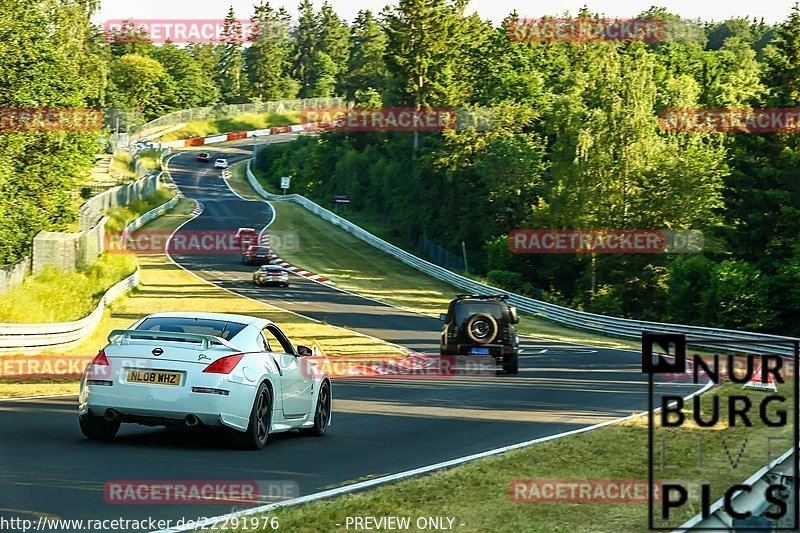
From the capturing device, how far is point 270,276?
52.1 m

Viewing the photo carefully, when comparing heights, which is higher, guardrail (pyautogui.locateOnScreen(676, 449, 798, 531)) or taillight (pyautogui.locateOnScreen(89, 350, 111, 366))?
taillight (pyautogui.locateOnScreen(89, 350, 111, 366))

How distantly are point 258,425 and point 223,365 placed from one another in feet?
2.88

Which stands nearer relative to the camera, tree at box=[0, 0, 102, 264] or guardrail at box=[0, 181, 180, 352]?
guardrail at box=[0, 181, 180, 352]

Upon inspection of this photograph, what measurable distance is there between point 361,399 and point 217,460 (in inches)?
340

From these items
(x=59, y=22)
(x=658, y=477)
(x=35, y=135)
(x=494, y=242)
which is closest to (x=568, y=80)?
(x=494, y=242)

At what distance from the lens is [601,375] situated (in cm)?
2681

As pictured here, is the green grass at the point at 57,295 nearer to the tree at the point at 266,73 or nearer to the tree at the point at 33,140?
the tree at the point at 33,140

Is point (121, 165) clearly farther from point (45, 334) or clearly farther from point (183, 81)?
point (45, 334)

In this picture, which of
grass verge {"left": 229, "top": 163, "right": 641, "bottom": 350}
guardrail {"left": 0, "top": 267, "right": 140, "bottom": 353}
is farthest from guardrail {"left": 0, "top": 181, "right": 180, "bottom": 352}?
grass verge {"left": 229, "top": 163, "right": 641, "bottom": 350}

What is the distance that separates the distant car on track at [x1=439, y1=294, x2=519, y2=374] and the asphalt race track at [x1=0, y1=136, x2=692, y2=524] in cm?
67

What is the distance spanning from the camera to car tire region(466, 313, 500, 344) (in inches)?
1013

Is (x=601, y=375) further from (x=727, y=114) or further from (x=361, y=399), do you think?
(x=727, y=114)

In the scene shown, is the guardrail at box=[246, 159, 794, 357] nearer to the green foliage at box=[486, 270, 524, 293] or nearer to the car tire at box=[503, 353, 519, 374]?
the green foliage at box=[486, 270, 524, 293]

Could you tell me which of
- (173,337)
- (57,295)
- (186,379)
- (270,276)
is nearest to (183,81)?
(270,276)
